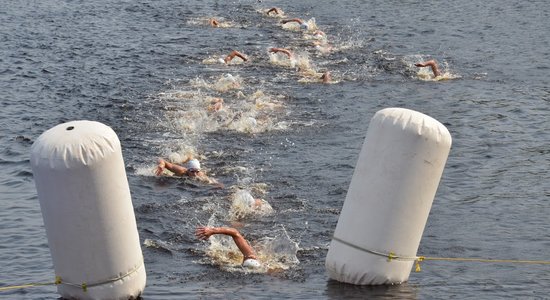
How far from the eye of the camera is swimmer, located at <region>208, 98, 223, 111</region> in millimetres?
29195

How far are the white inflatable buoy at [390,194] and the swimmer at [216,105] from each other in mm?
13752

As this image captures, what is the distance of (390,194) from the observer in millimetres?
15352

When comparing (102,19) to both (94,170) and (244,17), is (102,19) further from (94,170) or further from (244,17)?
(94,170)

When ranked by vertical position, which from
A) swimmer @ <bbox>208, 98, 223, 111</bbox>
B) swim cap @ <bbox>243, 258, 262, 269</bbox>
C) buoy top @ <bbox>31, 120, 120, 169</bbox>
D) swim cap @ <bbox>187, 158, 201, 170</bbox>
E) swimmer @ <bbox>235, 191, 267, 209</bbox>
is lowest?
swim cap @ <bbox>243, 258, 262, 269</bbox>

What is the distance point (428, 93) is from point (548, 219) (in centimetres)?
1189

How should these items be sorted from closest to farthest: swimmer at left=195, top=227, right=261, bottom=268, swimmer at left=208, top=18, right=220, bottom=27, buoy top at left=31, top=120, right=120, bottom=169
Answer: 1. buoy top at left=31, top=120, right=120, bottom=169
2. swimmer at left=195, top=227, right=261, bottom=268
3. swimmer at left=208, top=18, right=220, bottom=27

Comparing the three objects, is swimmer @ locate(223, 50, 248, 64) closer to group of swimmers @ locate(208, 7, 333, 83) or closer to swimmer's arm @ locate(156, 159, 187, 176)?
group of swimmers @ locate(208, 7, 333, 83)

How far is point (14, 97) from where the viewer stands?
31.8 metres

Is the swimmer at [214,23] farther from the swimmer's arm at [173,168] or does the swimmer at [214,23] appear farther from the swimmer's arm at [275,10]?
the swimmer's arm at [173,168]

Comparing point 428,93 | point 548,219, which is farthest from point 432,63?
point 548,219

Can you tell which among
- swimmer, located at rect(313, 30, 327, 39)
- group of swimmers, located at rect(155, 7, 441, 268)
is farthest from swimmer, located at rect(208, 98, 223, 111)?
swimmer, located at rect(313, 30, 327, 39)

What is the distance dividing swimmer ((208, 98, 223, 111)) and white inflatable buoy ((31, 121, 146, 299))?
47.4ft

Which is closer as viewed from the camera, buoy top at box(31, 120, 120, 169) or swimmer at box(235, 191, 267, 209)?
buoy top at box(31, 120, 120, 169)

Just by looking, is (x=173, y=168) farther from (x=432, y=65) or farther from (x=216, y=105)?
(x=432, y=65)
